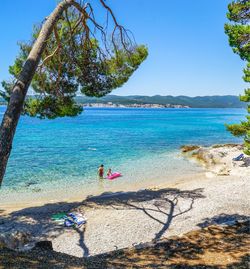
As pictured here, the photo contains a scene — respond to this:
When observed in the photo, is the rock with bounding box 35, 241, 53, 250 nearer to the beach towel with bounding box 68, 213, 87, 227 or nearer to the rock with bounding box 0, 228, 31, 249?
the rock with bounding box 0, 228, 31, 249

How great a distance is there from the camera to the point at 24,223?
14.1m

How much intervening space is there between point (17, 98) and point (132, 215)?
1028cm

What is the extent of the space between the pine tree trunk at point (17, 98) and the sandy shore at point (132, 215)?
591cm

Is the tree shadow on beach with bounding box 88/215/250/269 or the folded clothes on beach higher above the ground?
the tree shadow on beach with bounding box 88/215/250/269

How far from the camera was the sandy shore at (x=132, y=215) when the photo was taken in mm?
11625

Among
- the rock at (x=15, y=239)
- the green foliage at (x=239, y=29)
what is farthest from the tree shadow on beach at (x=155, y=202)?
the green foliage at (x=239, y=29)

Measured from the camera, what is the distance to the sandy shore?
38.1 ft

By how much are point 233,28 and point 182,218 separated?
8652 mm

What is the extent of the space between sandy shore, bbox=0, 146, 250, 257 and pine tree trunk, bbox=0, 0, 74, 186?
5913mm

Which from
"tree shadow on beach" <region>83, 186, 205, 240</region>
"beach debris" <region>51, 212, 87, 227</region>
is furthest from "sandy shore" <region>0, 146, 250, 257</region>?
"beach debris" <region>51, 212, 87, 227</region>

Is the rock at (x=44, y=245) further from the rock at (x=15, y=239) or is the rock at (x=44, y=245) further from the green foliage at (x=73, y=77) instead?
the green foliage at (x=73, y=77)

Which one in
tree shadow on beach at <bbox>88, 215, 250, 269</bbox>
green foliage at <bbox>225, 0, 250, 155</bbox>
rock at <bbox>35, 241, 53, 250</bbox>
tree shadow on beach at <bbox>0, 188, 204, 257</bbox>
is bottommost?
tree shadow on beach at <bbox>0, 188, 204, 257</bbox>

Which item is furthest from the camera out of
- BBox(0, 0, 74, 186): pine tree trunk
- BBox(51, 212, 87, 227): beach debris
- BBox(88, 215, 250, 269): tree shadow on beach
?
BBox(51, 212, 87, 227): beach debris

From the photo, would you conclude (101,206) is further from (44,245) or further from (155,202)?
(44,245)
